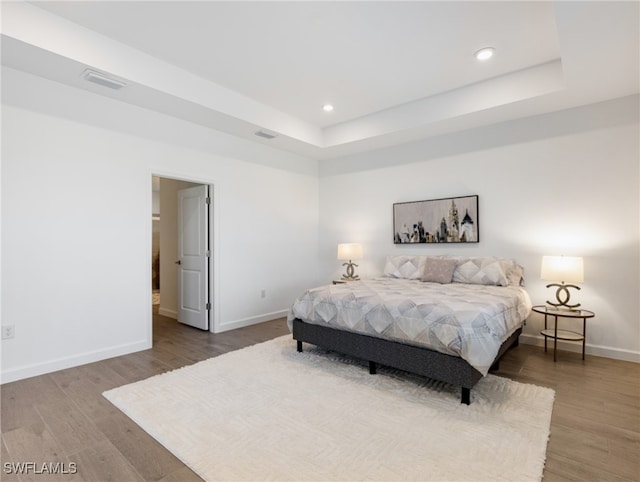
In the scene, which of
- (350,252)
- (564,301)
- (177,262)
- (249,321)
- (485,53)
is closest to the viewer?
(485,53)

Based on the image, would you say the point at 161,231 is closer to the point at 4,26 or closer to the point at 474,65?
A: the point at 4,26

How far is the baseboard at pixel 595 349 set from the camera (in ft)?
11.2

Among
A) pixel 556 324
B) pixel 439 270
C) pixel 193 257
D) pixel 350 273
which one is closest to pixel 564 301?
pixel 556 324

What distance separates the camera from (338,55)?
320 cm

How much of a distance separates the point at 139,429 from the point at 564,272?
3939 mm

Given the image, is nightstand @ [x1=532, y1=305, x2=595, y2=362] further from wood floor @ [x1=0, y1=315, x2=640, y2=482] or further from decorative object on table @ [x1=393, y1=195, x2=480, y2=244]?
decorative object on table @ [x1=393, y1=195, x2=480, y2=244]

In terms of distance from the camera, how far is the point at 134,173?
3736 mm

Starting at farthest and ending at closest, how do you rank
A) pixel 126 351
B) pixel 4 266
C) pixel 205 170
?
pixel 205 170
pixel 126 351
pixel 4 266

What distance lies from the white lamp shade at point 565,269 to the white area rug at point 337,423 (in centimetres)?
123

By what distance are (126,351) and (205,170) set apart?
92.6 inches

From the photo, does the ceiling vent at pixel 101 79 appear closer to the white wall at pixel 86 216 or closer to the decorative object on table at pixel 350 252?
the white wall at pixel 86 216

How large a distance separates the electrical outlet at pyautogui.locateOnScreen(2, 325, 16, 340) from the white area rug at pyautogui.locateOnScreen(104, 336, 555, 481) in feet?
3.61

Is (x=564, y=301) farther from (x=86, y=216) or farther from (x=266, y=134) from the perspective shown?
(x=86, y=216)

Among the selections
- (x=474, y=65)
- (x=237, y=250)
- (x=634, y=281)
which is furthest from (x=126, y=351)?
(x=634, y=281)
